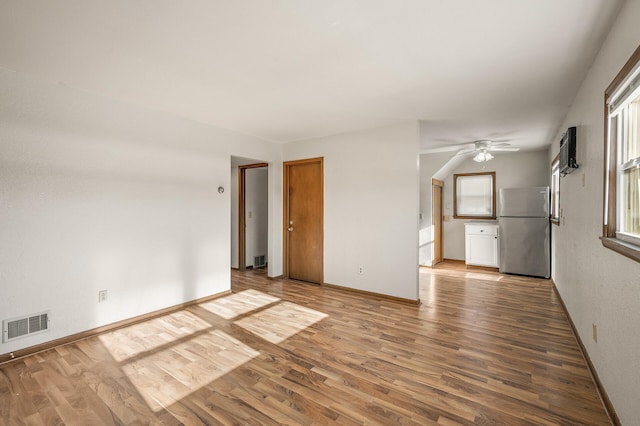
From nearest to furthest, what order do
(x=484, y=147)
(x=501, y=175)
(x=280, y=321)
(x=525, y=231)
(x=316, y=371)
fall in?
(x=316, y=371) → (x=280, y=321) → (x=484, y=147) → (x=525, y=231) → (x=501, y=175)

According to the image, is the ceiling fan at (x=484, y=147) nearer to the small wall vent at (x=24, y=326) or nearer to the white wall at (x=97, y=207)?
the white wall at (x=97, y=207)

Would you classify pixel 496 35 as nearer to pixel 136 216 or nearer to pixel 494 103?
pixel 494 103

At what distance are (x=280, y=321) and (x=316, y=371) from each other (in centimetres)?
110

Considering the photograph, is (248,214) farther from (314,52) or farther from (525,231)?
(525,231)

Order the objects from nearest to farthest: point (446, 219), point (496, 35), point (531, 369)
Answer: point (496, 35) → point (531, 369) → point (446, 219)

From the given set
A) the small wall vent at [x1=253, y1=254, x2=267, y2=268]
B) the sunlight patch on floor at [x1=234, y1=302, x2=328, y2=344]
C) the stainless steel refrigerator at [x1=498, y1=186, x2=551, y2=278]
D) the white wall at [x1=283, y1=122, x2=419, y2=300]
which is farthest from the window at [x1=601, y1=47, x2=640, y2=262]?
the small wall vent at [x1=253, y1=254, x2=267, y2=268]

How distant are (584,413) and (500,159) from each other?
5.78 m

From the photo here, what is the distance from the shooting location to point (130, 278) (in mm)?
3246

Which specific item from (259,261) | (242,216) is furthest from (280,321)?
(259,261)

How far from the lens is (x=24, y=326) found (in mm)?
2539

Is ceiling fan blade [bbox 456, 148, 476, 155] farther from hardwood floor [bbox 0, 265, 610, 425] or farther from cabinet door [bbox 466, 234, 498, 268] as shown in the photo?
hardwood floor [bbox 0, 265, 610, 425]

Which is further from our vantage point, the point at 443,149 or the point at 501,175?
the point at 501,175

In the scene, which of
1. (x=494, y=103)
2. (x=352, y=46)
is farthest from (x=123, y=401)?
(x=494, y=103)

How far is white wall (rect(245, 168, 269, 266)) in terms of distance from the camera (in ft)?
19.6
